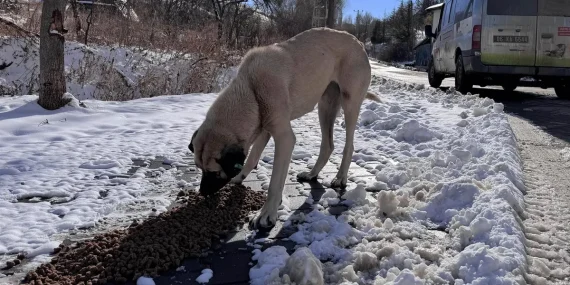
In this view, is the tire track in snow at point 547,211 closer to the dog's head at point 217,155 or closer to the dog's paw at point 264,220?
the dog's paw at point 264,220

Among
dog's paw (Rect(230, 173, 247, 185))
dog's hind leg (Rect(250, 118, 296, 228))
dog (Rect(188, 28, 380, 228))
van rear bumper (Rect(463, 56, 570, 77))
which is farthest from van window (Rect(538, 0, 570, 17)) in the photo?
dog's hind leg (Rect(250, 118, 296, 228))

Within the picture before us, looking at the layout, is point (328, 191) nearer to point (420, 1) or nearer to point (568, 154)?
point (568, 154)

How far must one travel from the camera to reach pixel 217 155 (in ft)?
11.5

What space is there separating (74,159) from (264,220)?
8.29 ft

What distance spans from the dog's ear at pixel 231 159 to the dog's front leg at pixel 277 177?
1.12ft

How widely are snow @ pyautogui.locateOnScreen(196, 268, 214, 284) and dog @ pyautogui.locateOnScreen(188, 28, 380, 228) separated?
2.58 feet

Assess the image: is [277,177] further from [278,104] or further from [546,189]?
[546,189]

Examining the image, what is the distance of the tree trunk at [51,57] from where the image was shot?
294 inches

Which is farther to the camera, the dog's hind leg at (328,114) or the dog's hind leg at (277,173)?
the dog's hind leg at (328,114)

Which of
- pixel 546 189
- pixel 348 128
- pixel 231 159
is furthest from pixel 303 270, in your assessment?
pixel 546 189

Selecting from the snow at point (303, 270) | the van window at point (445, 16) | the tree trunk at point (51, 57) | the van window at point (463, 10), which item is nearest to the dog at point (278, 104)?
the snow at point (303, 270)

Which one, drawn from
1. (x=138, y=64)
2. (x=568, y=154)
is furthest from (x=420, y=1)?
(x=568, y=154)

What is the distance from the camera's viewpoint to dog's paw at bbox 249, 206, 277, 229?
3556 millimetres

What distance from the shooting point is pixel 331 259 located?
9.82ft
